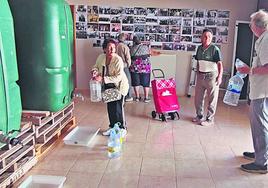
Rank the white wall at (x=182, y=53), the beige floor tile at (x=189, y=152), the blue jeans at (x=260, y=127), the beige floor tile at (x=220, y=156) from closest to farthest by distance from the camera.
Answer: the blue jeans at (x=260, y=127), the beige floor tile at (x=220, y=156), the beige floor tile at (x=189, y=152), the white wall at (x=182, y=53)

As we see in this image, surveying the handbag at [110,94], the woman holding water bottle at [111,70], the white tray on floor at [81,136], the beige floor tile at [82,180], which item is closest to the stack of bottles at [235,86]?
the woman holding water bottle at [111,70]

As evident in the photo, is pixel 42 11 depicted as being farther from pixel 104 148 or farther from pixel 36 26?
pixel 104 148

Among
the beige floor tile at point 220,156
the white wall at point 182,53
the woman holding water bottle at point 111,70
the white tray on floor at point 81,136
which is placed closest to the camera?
the beige floor tile at point 220,156

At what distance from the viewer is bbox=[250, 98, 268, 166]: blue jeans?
9.79 feet

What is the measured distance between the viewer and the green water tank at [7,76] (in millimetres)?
2488

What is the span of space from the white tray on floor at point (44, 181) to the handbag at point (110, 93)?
4.52ft

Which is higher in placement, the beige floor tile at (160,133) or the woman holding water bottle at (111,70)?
the woman holding water bottle at (111,70)

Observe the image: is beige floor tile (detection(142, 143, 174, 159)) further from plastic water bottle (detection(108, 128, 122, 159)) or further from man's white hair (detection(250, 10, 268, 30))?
man's white hair (detection(250, 10, 268, 30))

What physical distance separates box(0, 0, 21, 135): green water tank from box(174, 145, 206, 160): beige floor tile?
5.97 feet

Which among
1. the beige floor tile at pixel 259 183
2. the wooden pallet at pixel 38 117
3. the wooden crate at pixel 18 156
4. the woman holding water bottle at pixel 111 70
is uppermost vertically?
the woman holding water bottle at pixel 111 70

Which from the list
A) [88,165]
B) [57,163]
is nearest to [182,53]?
[88,165]

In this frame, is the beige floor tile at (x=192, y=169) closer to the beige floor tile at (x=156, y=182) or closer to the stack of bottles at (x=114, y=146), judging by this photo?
the beige floor tile at (x=156, y=182)

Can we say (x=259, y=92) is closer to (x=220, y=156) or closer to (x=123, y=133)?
(x=220, y=156)

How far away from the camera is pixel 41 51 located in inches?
129
